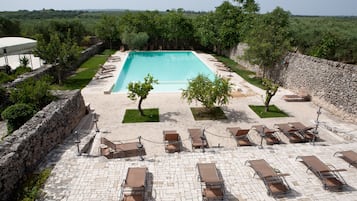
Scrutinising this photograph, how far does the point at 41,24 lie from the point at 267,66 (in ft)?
94.6

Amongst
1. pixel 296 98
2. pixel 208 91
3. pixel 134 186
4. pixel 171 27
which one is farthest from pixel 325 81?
pixel 171 27

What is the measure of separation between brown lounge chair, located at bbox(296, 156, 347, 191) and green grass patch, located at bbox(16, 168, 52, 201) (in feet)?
25.9

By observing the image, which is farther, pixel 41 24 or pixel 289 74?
pixel 41 24

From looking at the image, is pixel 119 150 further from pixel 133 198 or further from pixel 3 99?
pixel 3 99

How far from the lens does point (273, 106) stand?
14.8 m

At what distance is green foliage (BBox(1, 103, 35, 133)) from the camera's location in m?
9.91

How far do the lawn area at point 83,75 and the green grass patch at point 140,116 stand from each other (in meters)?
5.84

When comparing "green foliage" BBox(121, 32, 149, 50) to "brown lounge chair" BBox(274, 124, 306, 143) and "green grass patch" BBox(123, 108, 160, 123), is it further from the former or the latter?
"brown lounge chair" BBox(274, 124, 306, 143)

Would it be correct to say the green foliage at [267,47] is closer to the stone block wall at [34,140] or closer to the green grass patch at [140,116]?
the green grass patch at [140,116]

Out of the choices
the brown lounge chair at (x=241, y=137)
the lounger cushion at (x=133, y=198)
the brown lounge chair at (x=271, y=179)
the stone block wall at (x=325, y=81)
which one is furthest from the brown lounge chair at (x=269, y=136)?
the lounger cushion at (x=133, y=198)

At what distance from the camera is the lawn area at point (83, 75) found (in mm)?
18547

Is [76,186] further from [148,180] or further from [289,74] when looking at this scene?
[289,74]

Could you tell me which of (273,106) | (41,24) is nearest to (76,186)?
(273,106)

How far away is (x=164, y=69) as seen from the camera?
27.1 meters
